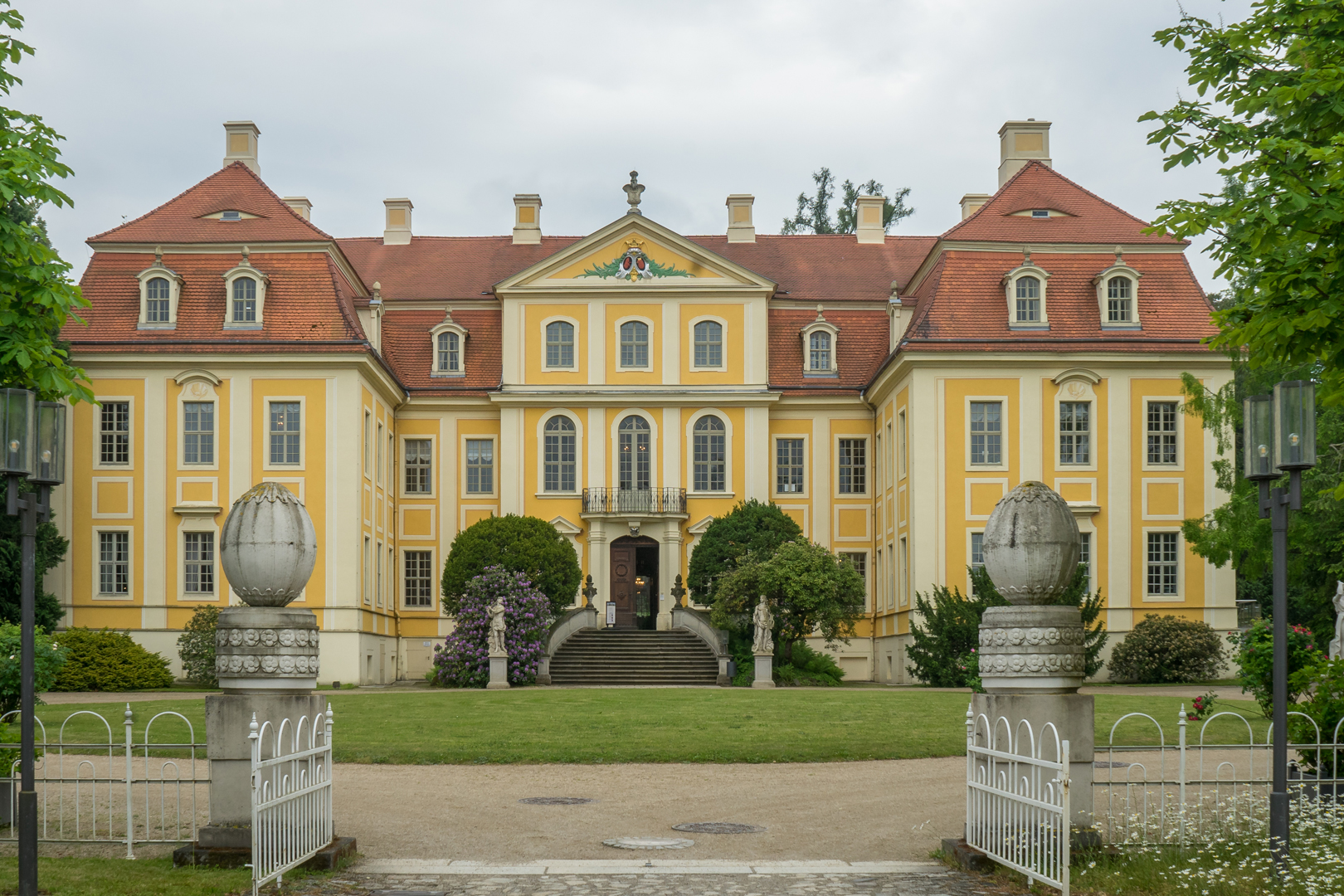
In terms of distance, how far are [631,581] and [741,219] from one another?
11965 millimetres

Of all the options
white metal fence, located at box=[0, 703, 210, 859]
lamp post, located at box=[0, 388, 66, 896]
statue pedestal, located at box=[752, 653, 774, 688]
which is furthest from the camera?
statue pedestal, located at box=[752, 653, 774, 688]

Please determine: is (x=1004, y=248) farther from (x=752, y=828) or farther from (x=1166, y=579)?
(x=752, y=828)

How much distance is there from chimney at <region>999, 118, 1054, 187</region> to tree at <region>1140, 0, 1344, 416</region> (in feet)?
83.3

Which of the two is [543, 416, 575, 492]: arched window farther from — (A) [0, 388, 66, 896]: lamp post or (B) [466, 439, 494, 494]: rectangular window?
(A) [0, 388, 66, 896]: lamp post

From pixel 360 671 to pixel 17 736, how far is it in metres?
21.7

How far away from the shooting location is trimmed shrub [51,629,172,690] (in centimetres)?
2852

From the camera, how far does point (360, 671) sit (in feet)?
107

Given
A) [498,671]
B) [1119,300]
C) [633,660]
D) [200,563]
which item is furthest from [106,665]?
[1119,300]

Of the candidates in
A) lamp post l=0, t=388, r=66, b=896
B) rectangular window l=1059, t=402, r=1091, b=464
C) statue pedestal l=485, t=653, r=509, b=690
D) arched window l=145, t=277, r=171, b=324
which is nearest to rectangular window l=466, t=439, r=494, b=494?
arched window l=145, t=277, r=171, b=324

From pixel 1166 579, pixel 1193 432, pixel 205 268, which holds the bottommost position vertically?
pixel 1166 579

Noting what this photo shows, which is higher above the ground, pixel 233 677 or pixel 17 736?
pixel 233 677

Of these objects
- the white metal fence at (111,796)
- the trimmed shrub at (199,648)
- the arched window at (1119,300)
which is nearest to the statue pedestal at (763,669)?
the trimmed shrub at (199,648)

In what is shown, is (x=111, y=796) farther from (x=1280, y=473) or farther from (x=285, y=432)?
(x=285, y=432)

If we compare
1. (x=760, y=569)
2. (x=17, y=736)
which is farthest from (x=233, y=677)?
(x=760, y=569)
